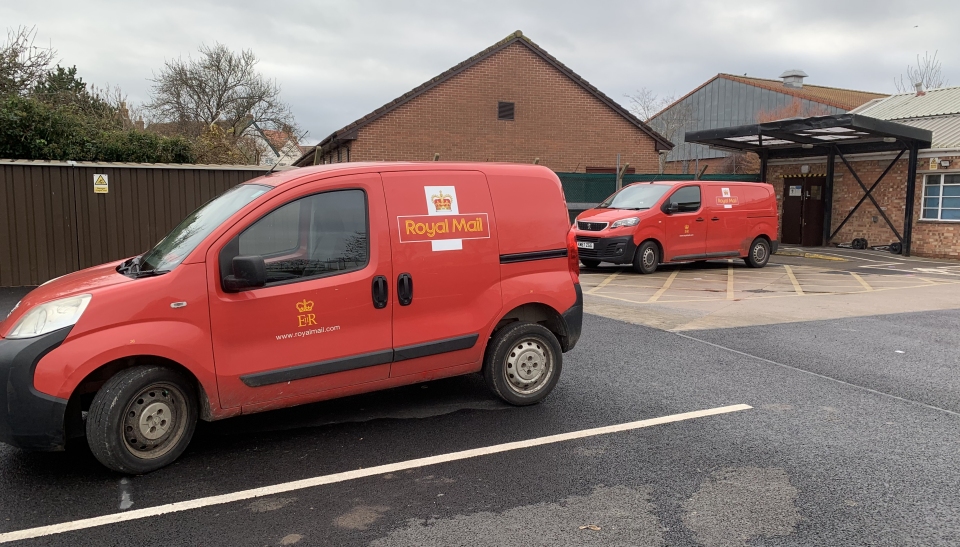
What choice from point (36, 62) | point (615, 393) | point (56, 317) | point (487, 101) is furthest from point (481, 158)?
point (56, 317)

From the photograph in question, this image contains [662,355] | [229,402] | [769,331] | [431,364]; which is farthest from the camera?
[769,331]

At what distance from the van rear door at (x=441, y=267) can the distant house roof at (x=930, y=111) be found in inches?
748

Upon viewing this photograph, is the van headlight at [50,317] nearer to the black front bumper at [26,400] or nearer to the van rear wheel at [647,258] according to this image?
the black front bumper at [26,400]

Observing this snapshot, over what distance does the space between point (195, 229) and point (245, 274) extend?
2.54ft

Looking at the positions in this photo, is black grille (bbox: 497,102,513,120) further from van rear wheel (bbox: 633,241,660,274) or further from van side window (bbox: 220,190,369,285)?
van side window (bbox: 220,190,369,285)

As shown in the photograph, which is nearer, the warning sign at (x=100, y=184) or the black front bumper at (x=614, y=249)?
the warning sign at (x=100, y=184)

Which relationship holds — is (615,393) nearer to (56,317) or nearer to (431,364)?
(431,364)

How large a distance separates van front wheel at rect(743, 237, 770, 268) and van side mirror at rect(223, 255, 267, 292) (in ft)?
45.0

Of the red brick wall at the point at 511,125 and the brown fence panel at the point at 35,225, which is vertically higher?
the red brick wall at the point at 511,125

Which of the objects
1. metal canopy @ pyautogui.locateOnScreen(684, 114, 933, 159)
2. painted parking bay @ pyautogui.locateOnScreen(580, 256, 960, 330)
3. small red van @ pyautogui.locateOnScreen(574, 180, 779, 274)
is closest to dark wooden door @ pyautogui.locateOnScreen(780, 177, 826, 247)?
metal canopy @ pyautogui.locateOnScreen(684, 114, 933, 159)

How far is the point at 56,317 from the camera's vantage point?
3764 millimetres

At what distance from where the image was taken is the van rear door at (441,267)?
4633mm

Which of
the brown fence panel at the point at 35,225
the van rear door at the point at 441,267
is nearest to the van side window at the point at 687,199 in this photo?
the van rear door at the point at 441,267

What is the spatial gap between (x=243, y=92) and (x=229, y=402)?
3636 centimetres
